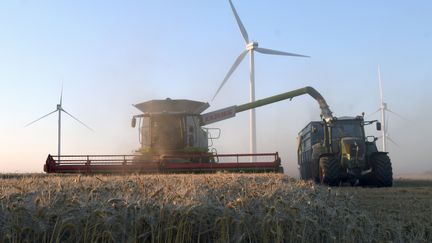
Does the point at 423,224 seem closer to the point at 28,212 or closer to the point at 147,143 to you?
the point at 28,212

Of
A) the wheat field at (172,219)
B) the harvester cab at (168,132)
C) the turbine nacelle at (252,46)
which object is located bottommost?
the wheat field at (172,219)

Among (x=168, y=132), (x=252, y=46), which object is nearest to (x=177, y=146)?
(x=168, y=132)

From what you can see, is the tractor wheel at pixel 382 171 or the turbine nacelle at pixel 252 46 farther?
the turbine nacelle at pixel 252 46

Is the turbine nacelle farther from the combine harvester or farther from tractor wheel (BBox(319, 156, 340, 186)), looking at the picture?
tractor wheel (BBox(319, 156, 340, 186))

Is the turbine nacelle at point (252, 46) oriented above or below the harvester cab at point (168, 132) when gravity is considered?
above

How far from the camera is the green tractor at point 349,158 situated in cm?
1789

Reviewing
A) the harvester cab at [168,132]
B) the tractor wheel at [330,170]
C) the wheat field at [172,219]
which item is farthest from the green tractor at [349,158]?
the wheat field at [172,219]

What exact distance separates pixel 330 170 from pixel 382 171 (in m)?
1.85

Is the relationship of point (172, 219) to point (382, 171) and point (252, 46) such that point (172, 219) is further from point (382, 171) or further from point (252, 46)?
point (252, 46)

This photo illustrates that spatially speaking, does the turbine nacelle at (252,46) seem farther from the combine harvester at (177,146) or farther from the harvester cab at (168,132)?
the harvester cab at (168,132)

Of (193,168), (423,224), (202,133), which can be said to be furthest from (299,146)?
(423,224)

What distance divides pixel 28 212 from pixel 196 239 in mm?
1589

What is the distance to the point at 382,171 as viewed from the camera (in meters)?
17.7

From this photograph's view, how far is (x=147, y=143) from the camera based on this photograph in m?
20.7
